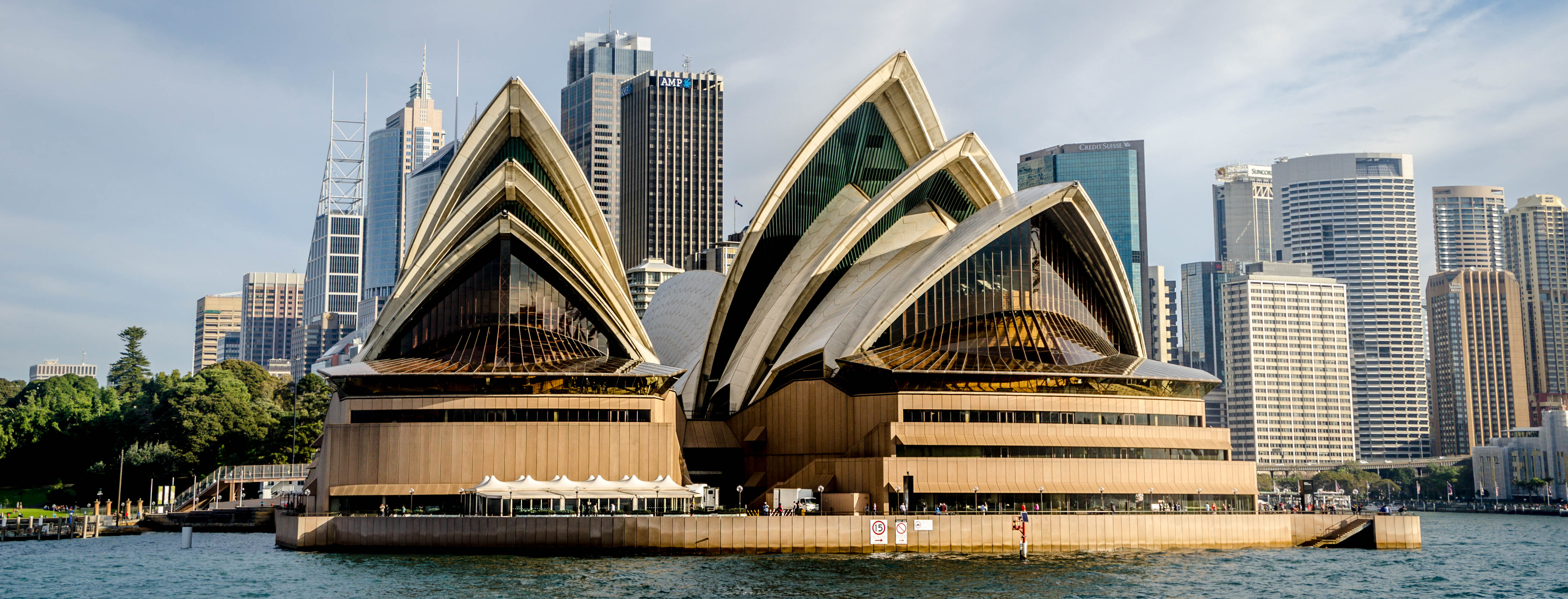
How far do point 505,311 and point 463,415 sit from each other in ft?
31.4

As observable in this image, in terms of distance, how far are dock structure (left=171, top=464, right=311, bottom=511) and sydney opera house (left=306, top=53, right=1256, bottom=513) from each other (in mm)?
A: 25387

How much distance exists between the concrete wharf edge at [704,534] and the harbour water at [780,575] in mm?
1366

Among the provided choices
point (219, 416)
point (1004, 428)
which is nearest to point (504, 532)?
point (1004, 428)

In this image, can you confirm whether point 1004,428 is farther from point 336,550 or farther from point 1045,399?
point 336,550

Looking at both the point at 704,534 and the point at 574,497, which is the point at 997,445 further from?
the point at 574,497

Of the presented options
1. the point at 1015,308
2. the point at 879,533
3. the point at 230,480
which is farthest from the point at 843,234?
the point at 230,480

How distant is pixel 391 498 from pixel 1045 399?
32044 mm

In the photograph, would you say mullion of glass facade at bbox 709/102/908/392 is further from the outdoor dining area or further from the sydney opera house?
the outdoor dining area

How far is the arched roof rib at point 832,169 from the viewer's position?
270 feet

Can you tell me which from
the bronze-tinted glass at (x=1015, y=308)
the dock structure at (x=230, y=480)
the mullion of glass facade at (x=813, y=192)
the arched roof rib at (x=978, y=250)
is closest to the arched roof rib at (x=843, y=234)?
the mullion of glass facade at (x=813, y=192)

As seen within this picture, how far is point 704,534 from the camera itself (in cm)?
6091

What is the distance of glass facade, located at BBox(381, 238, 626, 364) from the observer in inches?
2945

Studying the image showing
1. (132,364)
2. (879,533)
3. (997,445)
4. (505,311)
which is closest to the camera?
(879,533)

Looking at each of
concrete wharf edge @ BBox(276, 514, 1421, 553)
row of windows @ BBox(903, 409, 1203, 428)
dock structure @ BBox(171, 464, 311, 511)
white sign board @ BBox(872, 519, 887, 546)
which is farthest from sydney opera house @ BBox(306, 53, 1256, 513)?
dock structure @ BBox(171, 464, 311, 511)
